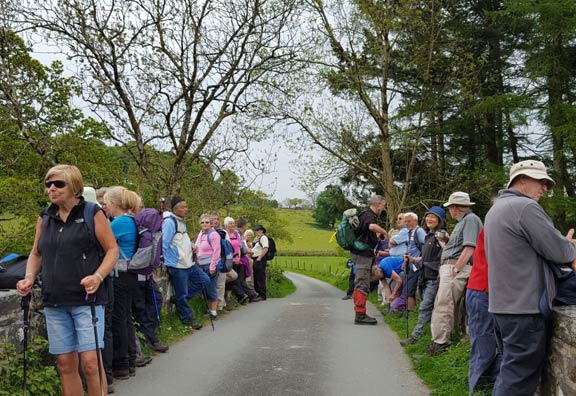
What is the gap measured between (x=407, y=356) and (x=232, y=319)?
4643 mm

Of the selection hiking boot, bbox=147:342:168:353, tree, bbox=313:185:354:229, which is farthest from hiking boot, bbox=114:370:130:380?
tree, bbox=313:185:354:229

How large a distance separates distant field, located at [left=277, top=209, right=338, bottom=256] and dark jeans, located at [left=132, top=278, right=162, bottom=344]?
187 feet

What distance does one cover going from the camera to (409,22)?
63.3 feet

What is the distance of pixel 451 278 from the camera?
6.90 meters

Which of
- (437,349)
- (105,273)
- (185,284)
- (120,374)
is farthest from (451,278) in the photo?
(185,284)

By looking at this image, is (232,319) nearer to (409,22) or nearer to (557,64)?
(409,22)

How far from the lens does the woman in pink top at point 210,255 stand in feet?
35.7

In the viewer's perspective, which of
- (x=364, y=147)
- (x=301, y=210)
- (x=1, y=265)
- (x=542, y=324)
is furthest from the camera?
(x=301, y=210)

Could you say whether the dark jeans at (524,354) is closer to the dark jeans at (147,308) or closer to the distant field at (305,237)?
the dark jeans at (147,308)

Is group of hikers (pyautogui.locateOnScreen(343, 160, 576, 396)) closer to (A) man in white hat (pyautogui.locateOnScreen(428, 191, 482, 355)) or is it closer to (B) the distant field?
(A) man in white hat (pyautogui.locateOnScreen(428, 191, 482, 355))

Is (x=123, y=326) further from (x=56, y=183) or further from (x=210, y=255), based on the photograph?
(x=210, y=255)

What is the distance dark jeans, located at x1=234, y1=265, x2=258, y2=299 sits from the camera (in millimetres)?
14395

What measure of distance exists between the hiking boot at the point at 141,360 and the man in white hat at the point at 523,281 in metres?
4.35

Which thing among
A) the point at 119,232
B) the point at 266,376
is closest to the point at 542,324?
the point at 266,376
